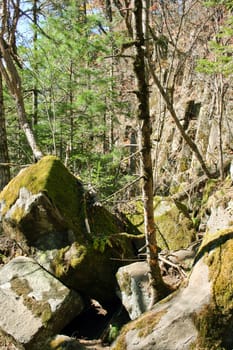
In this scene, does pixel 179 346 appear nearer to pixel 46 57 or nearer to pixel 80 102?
pixel 80 102

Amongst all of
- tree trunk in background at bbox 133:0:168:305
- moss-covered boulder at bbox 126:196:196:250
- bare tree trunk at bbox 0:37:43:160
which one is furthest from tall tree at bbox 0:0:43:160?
tree trunk in background at bbox 133:0:168:305

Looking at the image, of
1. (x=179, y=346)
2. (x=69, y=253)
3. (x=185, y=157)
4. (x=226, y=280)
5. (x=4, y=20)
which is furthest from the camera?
(x=185, y=157)

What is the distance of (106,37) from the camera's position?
7668 millimetres

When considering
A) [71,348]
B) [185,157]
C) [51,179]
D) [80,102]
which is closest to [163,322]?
[71,348]

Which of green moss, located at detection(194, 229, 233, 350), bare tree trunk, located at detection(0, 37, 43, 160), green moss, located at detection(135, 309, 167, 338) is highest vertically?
bare tree trunk, located at detection(0, 37, 43, 160)

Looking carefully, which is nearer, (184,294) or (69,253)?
(184,294)

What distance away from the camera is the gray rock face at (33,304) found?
3.74 meters

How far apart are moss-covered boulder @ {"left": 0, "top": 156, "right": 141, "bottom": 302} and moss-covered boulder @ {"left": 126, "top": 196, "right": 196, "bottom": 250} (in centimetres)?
85

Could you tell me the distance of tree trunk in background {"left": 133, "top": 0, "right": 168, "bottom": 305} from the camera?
9.93ft

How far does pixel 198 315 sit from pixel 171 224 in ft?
9.50

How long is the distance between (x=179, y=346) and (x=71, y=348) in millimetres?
1446

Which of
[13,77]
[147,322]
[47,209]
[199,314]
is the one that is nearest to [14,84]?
[13,77]

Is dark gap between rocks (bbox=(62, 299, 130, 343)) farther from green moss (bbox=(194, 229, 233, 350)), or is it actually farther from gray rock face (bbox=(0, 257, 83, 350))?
green moss (bbox=(194, 229, 233, 350))

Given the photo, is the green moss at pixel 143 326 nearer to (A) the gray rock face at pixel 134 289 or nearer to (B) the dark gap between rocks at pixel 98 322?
(A) the gray rock face at pixel 134 289
